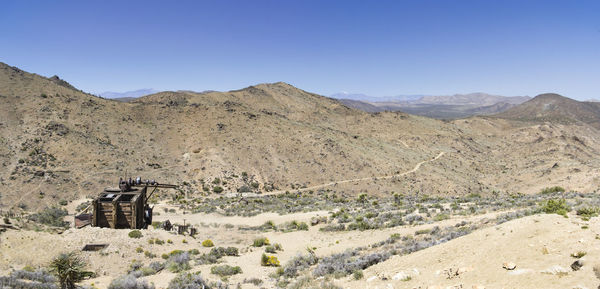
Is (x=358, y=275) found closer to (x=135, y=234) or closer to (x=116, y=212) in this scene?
(x=135, y=234)

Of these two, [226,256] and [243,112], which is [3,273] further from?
[243,112]

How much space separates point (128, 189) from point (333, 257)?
59.2 feet

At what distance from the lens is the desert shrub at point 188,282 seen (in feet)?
43.0

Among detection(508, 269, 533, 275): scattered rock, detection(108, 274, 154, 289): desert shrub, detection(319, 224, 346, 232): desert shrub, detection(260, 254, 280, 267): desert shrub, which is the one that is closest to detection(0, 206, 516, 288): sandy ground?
detection(260, 254, 280, 267): desert shrub

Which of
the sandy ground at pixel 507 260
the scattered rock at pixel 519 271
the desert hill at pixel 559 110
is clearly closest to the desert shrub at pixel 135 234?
the sandy ground at pixel 507 260

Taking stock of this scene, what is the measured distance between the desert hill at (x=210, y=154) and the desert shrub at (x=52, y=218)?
5.63m

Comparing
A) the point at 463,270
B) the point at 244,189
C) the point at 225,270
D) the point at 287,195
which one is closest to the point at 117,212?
the point at 225,270

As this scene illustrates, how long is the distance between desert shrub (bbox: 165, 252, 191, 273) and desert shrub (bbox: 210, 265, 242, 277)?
1629 mm

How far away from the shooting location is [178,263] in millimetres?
16938

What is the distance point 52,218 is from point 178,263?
1925cm

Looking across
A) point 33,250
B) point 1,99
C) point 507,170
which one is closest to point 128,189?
point 33,250

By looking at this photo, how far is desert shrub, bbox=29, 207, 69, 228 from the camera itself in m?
26.3

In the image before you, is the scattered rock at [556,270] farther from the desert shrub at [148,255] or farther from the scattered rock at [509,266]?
the desert shrub at [148,255]

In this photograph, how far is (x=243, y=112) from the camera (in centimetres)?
6894
